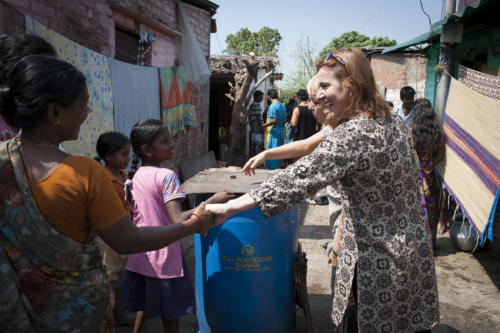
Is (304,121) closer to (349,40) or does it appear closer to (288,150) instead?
(288,150)

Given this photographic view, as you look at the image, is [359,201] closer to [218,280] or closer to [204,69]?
[218,280]

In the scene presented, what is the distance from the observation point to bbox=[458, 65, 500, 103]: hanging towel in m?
3.56

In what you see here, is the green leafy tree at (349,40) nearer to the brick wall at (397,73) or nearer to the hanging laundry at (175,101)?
the brick wall at (397,73)

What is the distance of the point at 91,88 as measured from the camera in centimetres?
372

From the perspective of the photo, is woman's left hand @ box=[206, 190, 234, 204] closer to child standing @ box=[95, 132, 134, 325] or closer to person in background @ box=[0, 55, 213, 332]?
person in background @ box=[0, 55, 213, 332]

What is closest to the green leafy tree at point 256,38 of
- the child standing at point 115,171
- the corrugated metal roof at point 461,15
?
the corrugated metal roof at point 461,15

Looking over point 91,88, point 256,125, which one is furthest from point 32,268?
point 256,125

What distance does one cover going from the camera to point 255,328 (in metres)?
2.48

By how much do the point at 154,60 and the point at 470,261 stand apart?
512cm

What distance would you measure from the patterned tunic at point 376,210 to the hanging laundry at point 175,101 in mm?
4124

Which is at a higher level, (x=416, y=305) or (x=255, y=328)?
(x=416, y=305)

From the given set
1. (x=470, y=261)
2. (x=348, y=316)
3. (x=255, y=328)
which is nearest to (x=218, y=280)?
(x=255, y=328)

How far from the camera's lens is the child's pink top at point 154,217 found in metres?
2.24

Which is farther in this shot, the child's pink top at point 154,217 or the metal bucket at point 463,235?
the metal bucket at point 463,235
